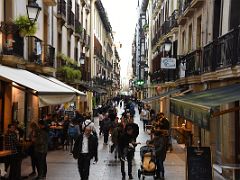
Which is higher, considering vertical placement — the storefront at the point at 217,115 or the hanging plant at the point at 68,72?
the hanging plant at the point at 68,72

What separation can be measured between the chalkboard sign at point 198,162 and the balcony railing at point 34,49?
10184 mm

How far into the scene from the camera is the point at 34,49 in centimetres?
2045

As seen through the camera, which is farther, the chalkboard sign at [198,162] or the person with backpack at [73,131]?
the person with backpack at [73,131]

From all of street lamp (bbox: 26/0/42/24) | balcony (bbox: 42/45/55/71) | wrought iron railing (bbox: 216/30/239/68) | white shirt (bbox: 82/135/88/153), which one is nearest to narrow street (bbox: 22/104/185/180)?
white shirt (bbox: 82/135/88/153)

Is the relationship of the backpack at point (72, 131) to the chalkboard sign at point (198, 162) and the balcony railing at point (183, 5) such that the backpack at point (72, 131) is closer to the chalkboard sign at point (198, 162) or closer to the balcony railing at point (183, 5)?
the balcony railing at point (183, 5)

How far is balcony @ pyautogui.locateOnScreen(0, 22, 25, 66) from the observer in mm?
16328

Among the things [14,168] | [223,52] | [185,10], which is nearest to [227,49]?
[223,52]

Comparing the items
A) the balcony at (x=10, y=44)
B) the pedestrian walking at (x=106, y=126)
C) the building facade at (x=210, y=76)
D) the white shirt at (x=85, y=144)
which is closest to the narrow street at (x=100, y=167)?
the building facade at (x=210, y=76)

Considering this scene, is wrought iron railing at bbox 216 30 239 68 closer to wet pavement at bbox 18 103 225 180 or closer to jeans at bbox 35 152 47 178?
wet pavement at bbox 18 103 225 180

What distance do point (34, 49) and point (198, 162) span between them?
427 inches

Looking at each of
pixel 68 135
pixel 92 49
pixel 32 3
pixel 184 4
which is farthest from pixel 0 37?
pixel 92 49

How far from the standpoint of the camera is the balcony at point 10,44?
53.6 ft

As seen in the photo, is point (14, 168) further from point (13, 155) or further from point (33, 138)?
point (33, 138)

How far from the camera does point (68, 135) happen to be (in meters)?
20.5
